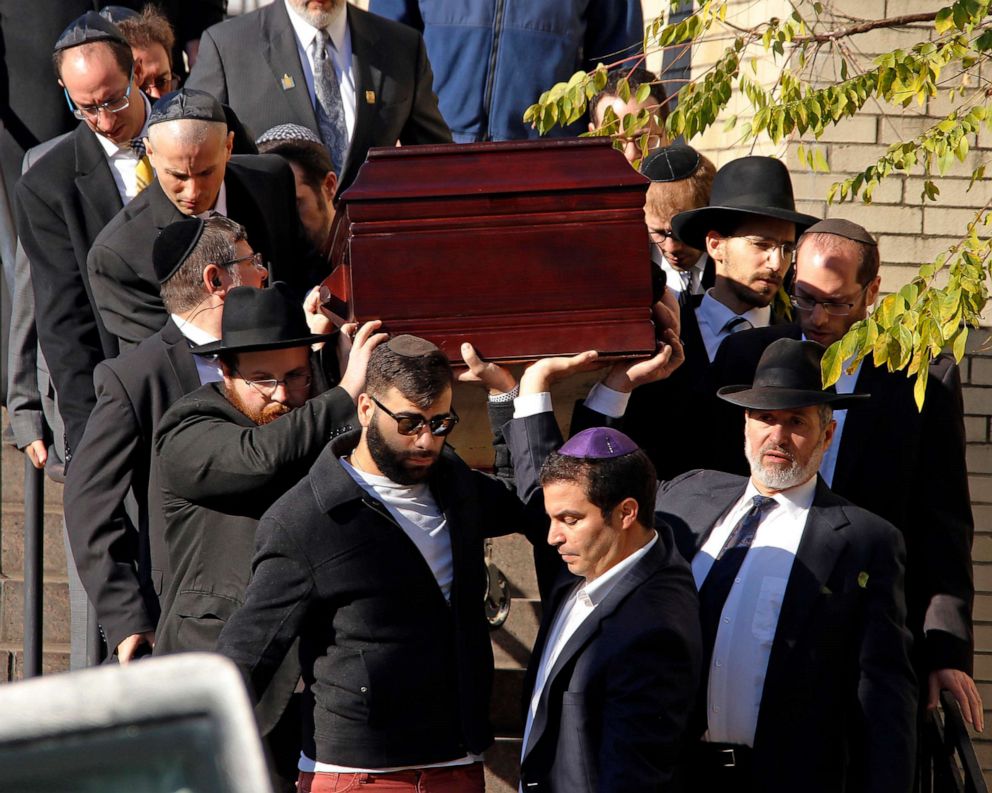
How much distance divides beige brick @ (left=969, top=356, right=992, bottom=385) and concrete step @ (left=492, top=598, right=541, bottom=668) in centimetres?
235

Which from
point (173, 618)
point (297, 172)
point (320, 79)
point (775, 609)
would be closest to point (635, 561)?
point (775, 609)

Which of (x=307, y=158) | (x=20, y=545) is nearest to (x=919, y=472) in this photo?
(x=307, y=158)

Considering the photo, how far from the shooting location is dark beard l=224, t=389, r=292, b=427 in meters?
4.19

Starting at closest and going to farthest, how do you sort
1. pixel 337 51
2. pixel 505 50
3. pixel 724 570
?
pixel 724 570
pixel 337 51
pixel 505 50

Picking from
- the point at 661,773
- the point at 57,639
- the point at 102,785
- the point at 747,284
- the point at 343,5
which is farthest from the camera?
the point at 57,639

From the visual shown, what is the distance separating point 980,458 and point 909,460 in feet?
8.26

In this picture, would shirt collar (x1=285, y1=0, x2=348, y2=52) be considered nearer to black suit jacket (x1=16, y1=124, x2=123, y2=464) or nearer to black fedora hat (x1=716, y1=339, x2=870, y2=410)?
black suit jacket (x1=16, y1=124, x2=123, y2=464)

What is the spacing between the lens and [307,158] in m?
5.57

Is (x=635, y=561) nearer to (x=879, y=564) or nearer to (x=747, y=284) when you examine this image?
(x=879, y=564)

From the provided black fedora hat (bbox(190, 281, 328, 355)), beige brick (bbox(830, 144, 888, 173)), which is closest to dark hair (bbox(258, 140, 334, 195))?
black fedora hat (bbox(190, 281, 328, 355))

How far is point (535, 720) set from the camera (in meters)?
3.83

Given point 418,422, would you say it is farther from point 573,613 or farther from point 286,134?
point 286,134

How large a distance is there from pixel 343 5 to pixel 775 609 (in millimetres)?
3172

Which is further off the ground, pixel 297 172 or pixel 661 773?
pixel 297 172
